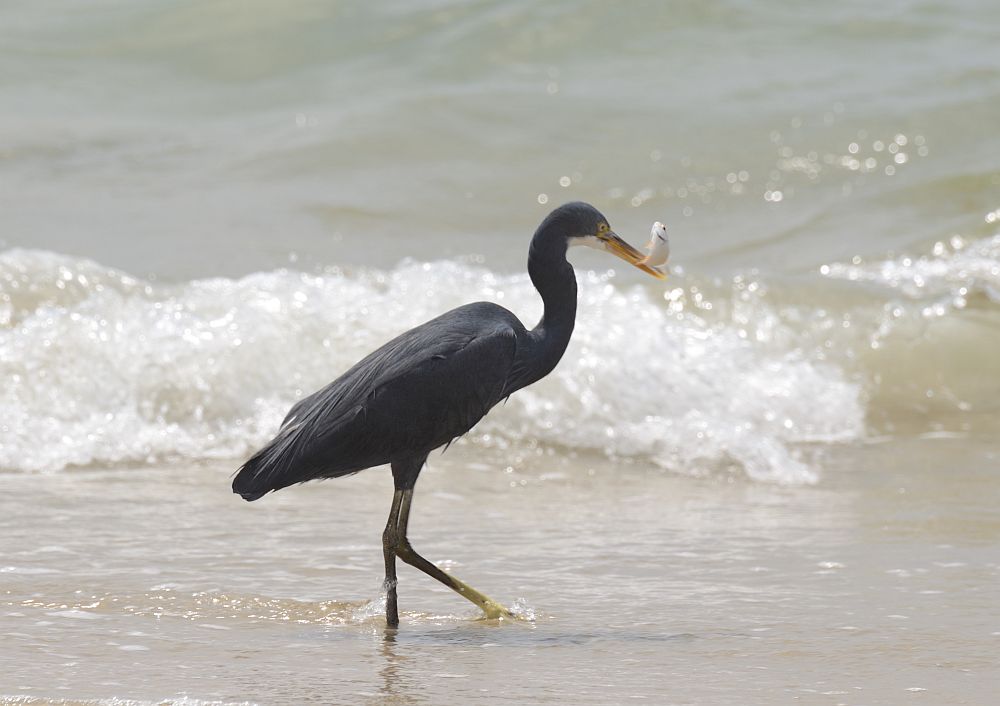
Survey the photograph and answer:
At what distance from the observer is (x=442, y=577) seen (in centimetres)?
459

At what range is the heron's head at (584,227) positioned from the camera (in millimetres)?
4734

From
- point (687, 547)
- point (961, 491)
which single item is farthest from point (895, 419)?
point (687, 547)

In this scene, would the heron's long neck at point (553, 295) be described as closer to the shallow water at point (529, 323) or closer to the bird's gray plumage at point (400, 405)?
the bird's gray plumage at point (400, 405)

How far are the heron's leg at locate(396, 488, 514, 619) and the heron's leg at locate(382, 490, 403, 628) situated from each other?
0.01 m

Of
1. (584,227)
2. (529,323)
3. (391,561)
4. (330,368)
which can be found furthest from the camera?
(529,323)

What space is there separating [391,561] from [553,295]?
0.99 m

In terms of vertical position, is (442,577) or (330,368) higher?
(330,368)

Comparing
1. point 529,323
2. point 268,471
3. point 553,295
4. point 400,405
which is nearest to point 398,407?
point 400,405

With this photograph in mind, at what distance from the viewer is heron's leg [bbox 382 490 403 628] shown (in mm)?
4477

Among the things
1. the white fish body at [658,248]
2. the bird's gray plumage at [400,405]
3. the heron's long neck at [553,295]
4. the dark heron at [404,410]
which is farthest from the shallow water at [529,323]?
the white fish body at [658,248]

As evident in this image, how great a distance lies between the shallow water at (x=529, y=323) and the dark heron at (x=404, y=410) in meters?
0.38

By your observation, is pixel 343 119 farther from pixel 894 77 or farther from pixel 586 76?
pixel 894 77

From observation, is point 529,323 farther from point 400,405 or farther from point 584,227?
point 400,405

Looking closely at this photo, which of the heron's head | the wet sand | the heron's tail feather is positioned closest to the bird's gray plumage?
the heron's tail feather
